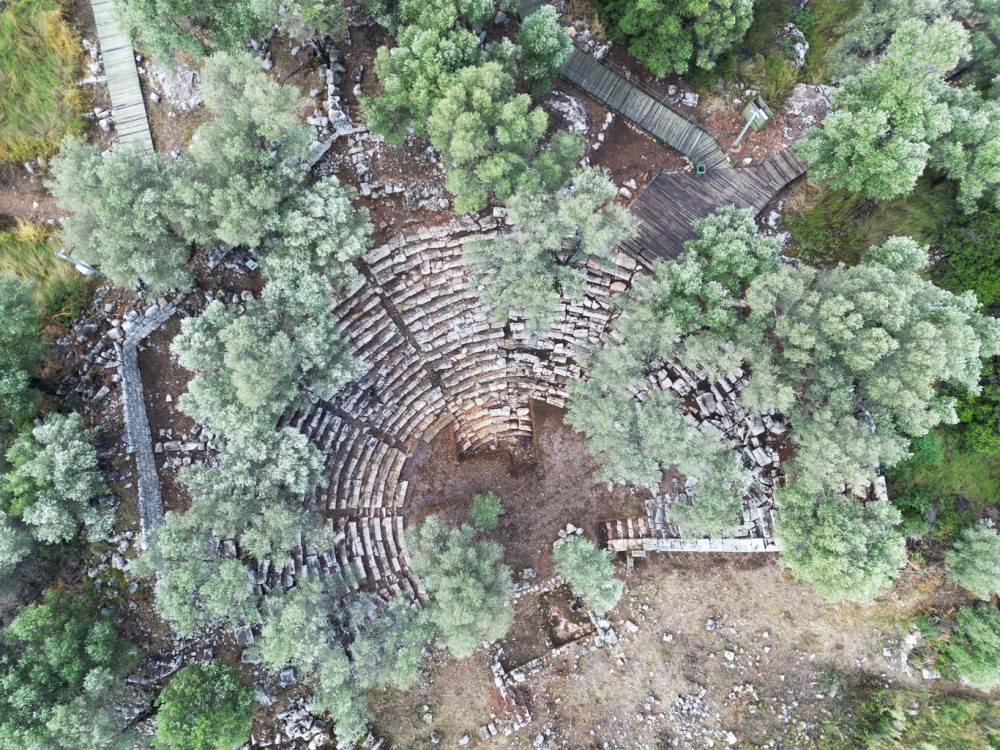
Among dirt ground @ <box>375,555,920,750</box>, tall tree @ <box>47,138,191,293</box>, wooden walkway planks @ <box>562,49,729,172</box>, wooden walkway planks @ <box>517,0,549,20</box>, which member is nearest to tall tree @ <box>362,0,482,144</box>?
wooden walkway planks @ <box>517,0,549,20</box>

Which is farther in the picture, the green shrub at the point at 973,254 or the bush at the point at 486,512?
the bush at the point at 486,512

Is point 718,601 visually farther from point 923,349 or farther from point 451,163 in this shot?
point 451,163

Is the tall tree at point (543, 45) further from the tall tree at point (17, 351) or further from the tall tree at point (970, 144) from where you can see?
the tall tree at point (17, 351)

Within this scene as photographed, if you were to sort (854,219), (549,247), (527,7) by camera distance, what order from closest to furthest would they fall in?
1. (549,247)
2. (854,219)
3. (527,7)

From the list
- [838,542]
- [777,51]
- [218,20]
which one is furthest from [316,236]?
[838,542]

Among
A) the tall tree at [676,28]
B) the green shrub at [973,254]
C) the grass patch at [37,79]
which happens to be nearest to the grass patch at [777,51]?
the tall tree at [676,28]

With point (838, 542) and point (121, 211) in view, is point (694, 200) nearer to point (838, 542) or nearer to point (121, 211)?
point (838, 542)

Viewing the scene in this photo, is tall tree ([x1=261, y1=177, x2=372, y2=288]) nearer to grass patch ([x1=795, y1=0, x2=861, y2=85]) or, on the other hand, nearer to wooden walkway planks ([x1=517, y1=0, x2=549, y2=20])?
wooden walkway planks ([x1=517, y1=0, x2=549, y2=20])
